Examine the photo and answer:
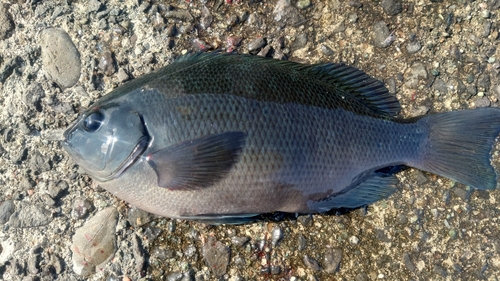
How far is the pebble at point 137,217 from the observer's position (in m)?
2.75

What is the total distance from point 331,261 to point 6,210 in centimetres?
224

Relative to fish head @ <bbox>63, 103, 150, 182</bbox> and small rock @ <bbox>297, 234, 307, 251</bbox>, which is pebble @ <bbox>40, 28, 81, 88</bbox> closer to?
fish head @ <bbox>63, 103, 150, 182</bbox>

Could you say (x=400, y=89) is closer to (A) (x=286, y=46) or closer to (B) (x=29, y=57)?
(A) (x=286, y=46)

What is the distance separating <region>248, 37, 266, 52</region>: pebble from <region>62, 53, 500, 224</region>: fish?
26 centimetres

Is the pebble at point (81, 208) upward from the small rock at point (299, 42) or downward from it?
downward

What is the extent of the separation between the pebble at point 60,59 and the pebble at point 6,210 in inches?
34.6

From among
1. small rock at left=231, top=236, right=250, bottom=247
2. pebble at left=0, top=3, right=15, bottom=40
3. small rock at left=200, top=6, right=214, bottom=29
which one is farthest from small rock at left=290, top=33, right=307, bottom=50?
pebble at left=0, top=3, right=15, bottom=40

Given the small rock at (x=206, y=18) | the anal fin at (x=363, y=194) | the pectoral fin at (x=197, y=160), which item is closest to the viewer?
the pectoral fin at (x=197, y=160)

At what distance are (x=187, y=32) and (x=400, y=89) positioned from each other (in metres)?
1.58

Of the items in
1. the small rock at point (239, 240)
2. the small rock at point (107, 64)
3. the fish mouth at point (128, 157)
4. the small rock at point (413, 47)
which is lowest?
the small rock at point (239, 240)

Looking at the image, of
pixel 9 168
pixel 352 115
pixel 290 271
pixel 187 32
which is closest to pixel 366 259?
pixel 290 271

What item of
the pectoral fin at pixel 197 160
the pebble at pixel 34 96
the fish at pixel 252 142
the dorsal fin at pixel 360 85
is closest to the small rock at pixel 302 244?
the fish at pixel 252 142

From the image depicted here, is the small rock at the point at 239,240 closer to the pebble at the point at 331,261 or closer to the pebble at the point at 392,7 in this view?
the pebble at the point at 331,261

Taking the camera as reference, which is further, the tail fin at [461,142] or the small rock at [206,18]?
the small rock at [206,18]
